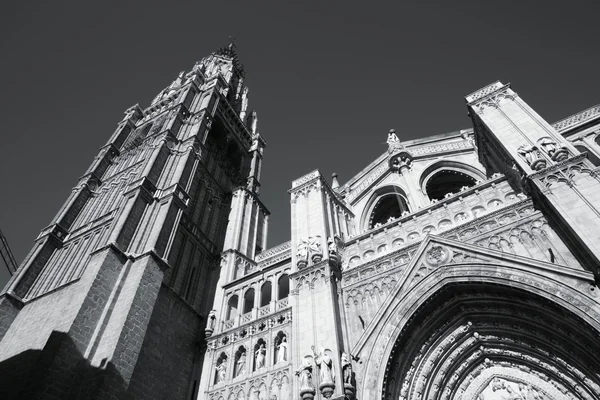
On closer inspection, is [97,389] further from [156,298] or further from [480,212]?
[480,212]

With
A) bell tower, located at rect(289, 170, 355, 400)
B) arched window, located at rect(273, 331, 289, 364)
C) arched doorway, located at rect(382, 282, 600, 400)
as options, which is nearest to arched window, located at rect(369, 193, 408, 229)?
bell tower, located at rect(289, 170, 355, 400)

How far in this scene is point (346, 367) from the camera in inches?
483

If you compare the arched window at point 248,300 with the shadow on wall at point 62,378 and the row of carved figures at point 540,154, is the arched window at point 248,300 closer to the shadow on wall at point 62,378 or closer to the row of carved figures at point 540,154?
the shadow on wall at point 62,378

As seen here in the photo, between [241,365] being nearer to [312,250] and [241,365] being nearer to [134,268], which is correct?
[312,250]

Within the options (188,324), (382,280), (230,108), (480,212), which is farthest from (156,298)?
(230,108)

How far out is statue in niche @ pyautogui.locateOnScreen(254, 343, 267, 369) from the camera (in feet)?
52.3

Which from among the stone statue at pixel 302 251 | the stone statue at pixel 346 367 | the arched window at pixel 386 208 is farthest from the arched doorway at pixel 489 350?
the arched window at pixel 386 208

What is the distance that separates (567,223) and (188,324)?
15877 mm

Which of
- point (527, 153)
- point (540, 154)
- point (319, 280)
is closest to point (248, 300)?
point (319, 280)

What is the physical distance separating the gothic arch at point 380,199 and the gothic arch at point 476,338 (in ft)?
29.2

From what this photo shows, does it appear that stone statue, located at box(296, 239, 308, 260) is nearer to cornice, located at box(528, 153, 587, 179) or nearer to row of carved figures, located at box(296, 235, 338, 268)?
row of carved figures, located at box(296, 235, 338, 268)

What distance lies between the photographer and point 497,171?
695 inches

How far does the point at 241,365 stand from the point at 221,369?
93cm

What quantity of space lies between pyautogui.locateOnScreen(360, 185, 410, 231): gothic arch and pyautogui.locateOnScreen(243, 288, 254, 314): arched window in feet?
22.4
